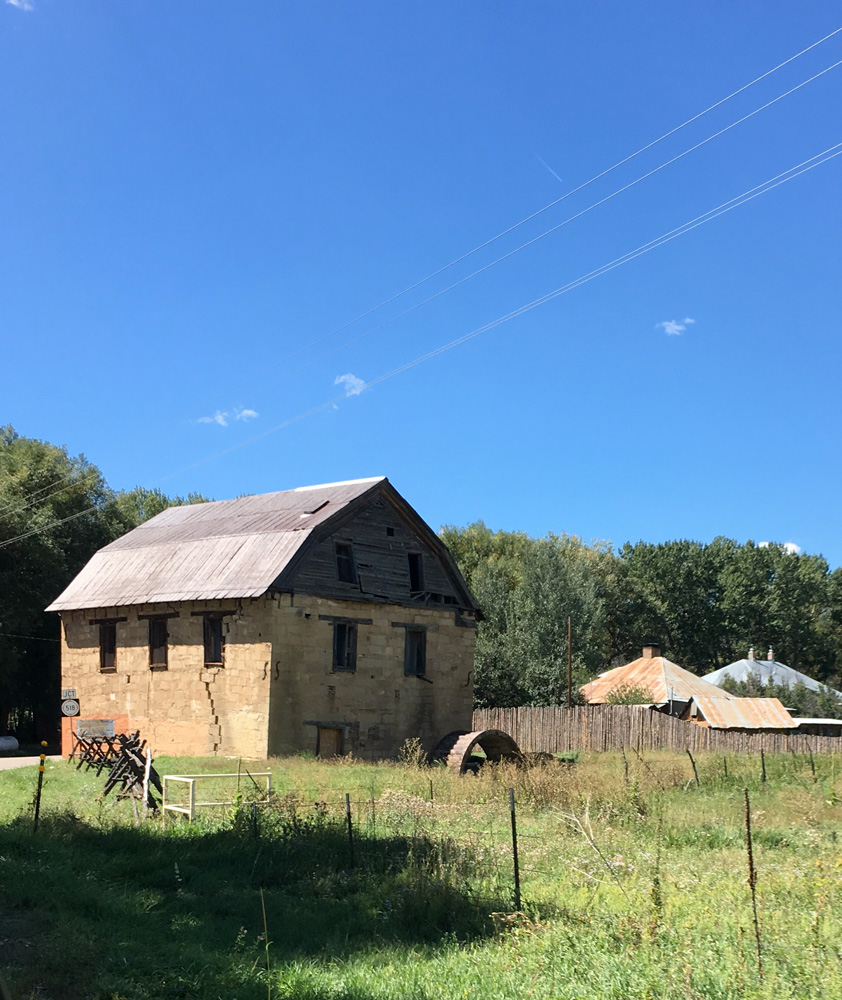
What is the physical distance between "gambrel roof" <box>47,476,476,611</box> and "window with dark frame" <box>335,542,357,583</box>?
828 millimetres

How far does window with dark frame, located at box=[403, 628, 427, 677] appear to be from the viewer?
32.8 m

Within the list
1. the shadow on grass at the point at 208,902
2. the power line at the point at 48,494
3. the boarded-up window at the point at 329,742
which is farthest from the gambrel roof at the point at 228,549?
the shadow on grass at the point at 208,902

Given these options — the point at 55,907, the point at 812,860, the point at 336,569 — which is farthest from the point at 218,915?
the point at 336,569

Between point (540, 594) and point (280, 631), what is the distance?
29.4 meters

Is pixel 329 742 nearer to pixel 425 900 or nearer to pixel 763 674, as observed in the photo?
pixel 425 900

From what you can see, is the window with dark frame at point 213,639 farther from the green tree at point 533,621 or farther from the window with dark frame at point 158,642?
the green tree at point 533,621

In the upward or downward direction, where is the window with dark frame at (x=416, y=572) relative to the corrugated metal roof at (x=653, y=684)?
upward

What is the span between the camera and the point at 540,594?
55.6 m

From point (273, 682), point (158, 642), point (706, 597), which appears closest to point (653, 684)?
point (273, 682)

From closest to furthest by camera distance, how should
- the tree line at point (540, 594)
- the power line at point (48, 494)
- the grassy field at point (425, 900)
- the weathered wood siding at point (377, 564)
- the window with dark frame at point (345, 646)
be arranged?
the grassy field at point (425, 900) < the weathered wood siding at point (377, 564) < the window with dark frame at point (345, 646) < the power line at point (48, 494) < the tree line at point (540, 594)

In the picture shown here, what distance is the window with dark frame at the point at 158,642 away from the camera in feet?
101

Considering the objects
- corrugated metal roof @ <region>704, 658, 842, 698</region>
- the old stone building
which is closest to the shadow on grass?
the old stone building

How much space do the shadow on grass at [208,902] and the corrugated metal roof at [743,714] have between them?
29857mm

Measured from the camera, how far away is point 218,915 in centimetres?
1162
